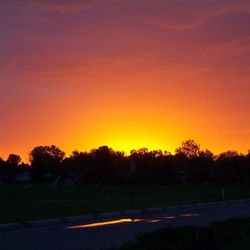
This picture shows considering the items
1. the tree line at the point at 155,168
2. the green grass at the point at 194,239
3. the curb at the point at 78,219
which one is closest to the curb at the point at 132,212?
the curb at the point at 78,219

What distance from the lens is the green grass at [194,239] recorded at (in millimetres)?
12617

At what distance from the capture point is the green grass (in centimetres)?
1262

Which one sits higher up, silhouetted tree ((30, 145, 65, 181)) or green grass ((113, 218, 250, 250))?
silhouetted tree ((30, 145, 65, 181))

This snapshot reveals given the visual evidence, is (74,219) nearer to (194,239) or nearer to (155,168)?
(194,239)

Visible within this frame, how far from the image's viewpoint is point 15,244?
15.9 metres

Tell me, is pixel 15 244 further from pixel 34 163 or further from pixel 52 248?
pixel 34 163

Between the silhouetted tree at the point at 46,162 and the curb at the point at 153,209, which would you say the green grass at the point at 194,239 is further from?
the silhouetted tree at the point at 46,162

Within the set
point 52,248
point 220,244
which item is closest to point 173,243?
point 220,244

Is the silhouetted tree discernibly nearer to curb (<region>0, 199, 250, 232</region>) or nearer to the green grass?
curb (<region>0, 199, 250, 232</region>)

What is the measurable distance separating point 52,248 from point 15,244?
1467 millimetres

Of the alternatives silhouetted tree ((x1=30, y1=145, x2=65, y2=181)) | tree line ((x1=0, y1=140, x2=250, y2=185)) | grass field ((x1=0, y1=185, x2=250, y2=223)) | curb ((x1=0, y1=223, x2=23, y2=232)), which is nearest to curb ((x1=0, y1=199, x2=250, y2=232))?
curb ((x1=0, y1=223, x2=23, y2=232))

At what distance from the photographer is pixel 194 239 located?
13.4m

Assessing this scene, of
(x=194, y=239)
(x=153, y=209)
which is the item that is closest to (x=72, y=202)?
(x=153, y=209)

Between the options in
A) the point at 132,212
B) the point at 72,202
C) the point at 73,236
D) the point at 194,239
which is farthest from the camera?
the point at 72,202
